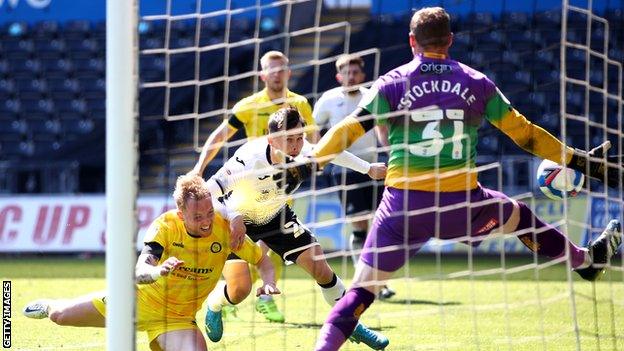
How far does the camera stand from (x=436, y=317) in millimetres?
8844

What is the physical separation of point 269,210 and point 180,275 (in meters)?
1.66

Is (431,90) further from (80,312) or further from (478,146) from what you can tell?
(478,146)

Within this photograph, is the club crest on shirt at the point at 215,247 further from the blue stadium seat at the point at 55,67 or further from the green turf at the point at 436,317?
the blue stadium seat at the point at 55,67

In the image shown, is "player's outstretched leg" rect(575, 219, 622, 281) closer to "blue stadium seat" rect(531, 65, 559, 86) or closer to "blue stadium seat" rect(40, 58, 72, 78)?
"blue stadium seat" rect(531, 65, 559, 86)

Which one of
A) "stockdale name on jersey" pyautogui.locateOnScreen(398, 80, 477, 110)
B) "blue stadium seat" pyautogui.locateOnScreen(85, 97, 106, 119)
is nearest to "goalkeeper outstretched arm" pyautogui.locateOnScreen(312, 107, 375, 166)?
"stockdale name on jersey" pyautogui.locateOnScreen(398, 80, 477, 110)

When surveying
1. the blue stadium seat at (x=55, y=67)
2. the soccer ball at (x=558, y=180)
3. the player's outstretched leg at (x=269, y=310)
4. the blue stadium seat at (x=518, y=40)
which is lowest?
the player's outstretched leg at (x=269, y=310)

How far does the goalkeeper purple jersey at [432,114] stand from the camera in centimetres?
560

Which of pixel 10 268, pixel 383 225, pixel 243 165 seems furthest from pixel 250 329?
pixel 10 268

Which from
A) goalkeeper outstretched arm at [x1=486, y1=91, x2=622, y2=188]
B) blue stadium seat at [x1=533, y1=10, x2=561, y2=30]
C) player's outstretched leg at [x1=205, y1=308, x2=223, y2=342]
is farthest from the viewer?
blue stadium seat at [x1=533, y1=10, x2=561, y2=30]

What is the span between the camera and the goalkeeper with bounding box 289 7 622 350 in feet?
18.3

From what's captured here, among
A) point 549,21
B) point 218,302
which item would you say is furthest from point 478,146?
point 218,302

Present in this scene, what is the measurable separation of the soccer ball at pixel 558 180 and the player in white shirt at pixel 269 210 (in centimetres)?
93

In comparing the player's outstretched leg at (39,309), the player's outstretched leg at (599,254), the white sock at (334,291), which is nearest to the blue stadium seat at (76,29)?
the white sock at (334,291)

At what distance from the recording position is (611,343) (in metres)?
7.35
